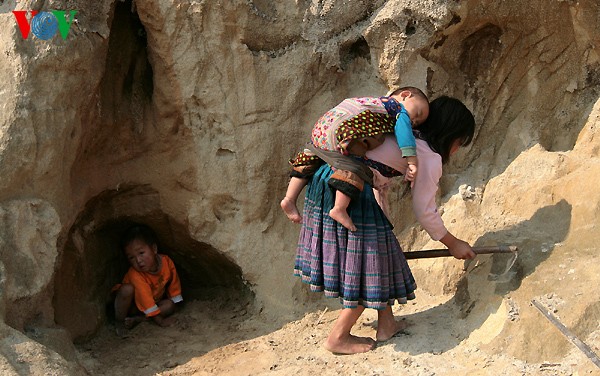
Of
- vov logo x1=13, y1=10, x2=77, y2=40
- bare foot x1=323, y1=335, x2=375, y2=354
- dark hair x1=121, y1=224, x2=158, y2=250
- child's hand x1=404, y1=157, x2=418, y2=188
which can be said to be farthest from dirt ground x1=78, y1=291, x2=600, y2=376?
vov logo x1=13, y1=10, x2=77, y2=40

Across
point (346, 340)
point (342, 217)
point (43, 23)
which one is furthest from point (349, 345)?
point (43, 23)

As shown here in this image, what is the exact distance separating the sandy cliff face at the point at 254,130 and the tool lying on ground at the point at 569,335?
A: 0.18m

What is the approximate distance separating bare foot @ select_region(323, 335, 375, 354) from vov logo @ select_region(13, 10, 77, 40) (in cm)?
159

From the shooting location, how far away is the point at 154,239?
3.71m

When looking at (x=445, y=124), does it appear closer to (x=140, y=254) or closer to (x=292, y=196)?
(x=292, y=196)

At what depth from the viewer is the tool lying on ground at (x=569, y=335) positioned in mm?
2273

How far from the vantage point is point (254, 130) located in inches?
129

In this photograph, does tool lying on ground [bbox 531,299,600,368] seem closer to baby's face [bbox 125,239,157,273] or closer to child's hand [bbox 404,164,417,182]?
child's hand [bbox 404,164,417,182]

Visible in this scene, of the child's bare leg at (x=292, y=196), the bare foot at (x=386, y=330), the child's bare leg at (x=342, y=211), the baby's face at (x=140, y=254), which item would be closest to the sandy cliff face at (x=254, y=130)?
the baby's face at (x=140, y=254)

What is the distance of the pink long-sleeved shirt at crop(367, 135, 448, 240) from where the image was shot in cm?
255

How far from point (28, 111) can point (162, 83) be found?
25.2 inches

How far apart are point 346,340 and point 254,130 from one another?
105 cm

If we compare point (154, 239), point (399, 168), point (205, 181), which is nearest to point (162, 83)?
point (205, 181)

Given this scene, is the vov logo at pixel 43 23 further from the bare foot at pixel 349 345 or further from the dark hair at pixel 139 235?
the bare foot at pixel 349 345
